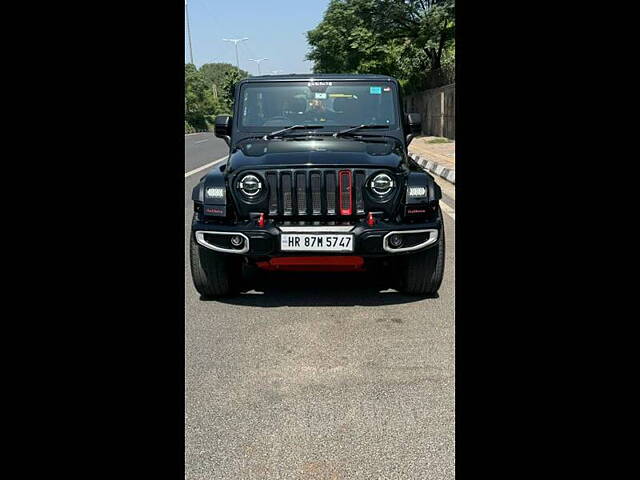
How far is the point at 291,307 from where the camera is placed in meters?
5.05

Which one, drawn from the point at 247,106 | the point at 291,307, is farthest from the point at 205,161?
the point at 291,307

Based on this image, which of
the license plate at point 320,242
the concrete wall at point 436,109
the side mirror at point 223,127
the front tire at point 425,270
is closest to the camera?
the license plate at point 320,242

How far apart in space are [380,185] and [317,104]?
1.41 metres

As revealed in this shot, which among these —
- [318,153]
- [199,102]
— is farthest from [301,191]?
[199,102]

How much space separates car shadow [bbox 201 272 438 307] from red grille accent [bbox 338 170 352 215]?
71 centimetres

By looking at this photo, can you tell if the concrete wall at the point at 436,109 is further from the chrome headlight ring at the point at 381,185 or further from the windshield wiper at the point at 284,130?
the chrome headlight ring at the point at 381,185

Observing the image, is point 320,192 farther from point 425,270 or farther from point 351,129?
point 351,129

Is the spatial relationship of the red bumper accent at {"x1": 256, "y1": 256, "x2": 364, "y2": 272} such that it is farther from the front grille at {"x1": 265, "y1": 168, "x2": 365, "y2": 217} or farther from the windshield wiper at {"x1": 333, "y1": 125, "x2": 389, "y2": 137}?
the windshield wiper at {"x1": 333, "y1": 125, "x2": 389, "y2": 137}

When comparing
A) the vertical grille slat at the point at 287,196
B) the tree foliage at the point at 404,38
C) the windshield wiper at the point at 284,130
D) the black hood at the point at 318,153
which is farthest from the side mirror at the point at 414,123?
the tree foliage at the point at 404,38

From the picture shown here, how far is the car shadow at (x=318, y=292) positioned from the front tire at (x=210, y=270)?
0.11 metres

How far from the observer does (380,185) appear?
15.8ft

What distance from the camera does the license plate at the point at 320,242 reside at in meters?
4.70
